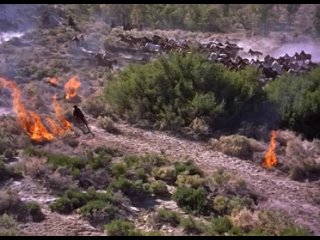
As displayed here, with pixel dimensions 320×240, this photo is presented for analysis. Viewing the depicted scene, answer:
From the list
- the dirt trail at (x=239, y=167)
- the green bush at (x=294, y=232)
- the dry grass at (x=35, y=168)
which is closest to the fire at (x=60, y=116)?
the dirt trail at (x=239, y=167)

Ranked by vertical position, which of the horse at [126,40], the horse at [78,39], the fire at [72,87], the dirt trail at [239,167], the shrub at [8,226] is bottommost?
the dirt trail at [239,167]

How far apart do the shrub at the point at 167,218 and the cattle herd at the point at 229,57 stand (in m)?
11.5

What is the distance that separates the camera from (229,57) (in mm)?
28828

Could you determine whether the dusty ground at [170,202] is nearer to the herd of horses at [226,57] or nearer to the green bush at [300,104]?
the green bush at [300,104]

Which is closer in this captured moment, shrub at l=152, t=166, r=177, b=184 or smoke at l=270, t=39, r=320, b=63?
shrub at l=152, t=166, r=177, b=184

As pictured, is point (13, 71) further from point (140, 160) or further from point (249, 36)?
point (249, 36)

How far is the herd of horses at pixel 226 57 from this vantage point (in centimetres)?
2531

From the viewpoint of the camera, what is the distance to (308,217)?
13.9 m

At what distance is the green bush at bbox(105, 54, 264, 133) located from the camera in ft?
65.1

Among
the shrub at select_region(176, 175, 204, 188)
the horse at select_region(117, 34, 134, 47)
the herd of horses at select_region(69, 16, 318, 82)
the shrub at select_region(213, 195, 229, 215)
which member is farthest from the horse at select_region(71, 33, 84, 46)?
the shrub at select_region(213, 195, 229, 215)

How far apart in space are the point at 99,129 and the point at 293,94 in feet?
21.4

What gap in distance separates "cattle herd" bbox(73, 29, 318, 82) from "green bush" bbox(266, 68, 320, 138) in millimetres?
3382

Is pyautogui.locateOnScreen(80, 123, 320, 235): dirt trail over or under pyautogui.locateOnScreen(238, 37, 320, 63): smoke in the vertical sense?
under

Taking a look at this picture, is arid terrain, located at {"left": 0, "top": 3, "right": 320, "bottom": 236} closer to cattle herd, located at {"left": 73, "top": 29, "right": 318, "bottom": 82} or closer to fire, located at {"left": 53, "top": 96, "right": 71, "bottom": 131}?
fire, located at {"left": 53, "top": 96, "right": 71, "bottom": 131}
